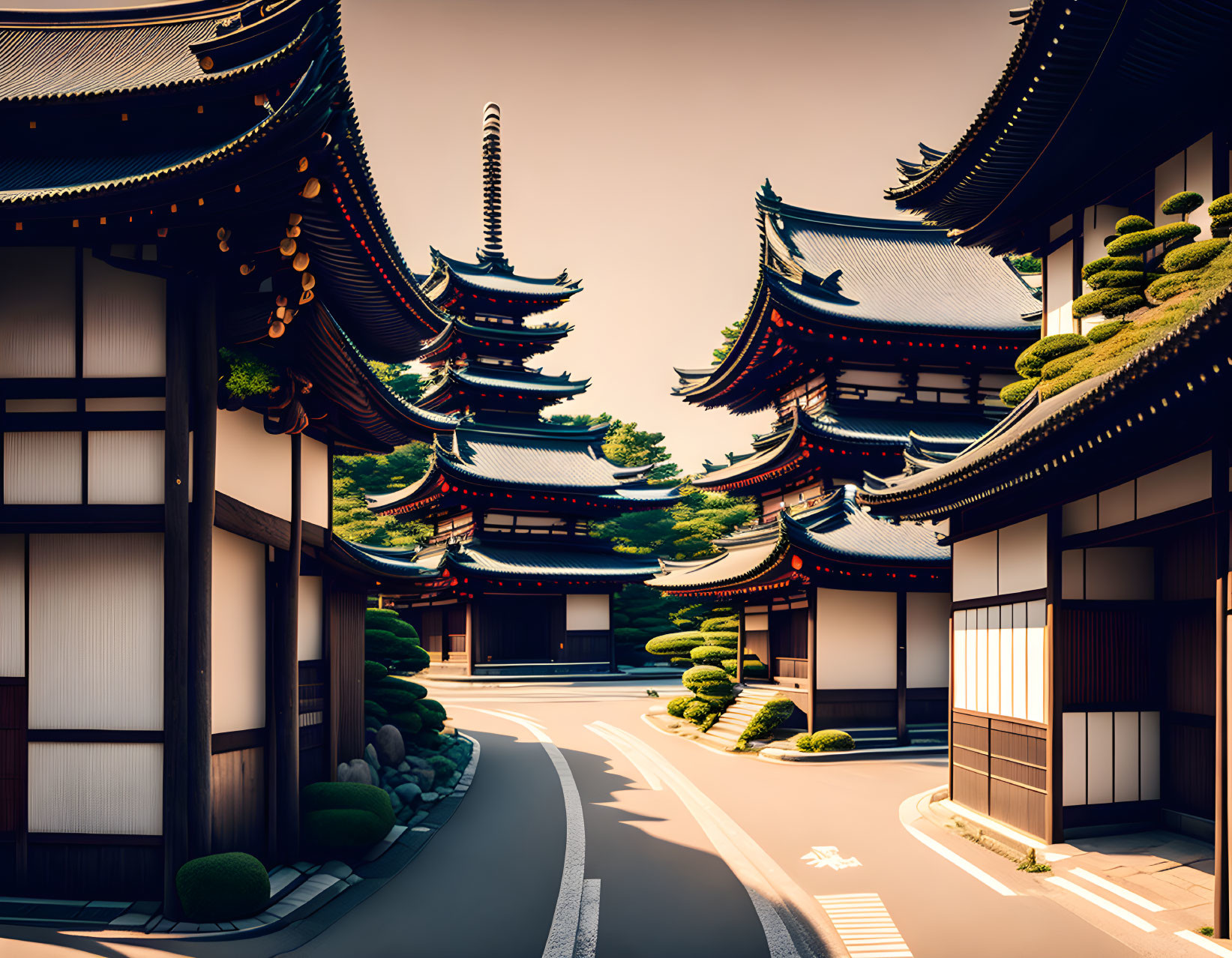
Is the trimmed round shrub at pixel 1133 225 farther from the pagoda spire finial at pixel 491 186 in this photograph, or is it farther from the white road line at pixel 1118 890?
the pagoda spire finial at pixel 491 186

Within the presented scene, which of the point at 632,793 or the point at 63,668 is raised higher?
the point at 63,668

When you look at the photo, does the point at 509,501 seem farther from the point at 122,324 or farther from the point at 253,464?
the point at 122,324

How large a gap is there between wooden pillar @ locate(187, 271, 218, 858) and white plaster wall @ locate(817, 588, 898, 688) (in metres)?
15.4

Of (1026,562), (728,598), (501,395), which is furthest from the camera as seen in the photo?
(501,395)

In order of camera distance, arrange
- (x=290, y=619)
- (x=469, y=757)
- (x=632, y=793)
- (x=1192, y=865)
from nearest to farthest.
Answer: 1. (x=1192, y=865)
2. (x=290, y=619)
3. (x=632, y=793)
4. (x=469, y=757)

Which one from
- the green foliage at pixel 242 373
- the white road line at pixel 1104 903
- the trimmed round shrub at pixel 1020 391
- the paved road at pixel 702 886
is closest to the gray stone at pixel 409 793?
the paved road at pixel 702 886

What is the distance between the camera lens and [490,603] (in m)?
38.8

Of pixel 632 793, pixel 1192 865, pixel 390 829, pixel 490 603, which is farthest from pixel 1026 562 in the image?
pixel 490 603

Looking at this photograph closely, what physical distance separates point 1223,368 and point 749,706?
17388 mm

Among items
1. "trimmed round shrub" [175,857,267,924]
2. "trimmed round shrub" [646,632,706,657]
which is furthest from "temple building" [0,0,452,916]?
"trimmed round shrub" [646,632,706,657]

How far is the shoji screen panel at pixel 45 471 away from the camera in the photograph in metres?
9.13

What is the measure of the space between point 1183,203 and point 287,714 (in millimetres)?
12693

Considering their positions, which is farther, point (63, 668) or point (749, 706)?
point (749, 706)

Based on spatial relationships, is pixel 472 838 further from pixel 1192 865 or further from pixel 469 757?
pixel 1192 865
